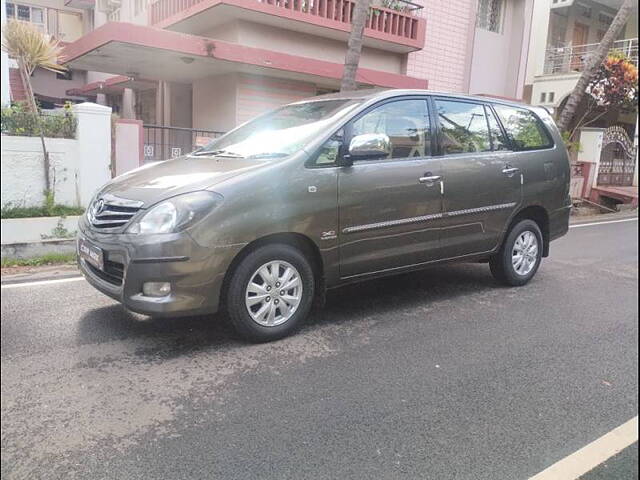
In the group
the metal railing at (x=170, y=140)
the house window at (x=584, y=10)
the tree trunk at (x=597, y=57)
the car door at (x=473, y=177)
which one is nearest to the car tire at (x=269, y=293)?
the car door at (x=473, y=177)

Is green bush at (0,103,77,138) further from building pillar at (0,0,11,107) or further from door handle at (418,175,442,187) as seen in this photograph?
Result: door handle at (418,175,442,187)

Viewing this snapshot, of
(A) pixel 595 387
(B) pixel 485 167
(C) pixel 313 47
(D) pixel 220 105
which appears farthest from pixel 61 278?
(C) pixel 313 47

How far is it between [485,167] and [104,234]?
3.28 metres

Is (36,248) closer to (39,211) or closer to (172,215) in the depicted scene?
(39,211)

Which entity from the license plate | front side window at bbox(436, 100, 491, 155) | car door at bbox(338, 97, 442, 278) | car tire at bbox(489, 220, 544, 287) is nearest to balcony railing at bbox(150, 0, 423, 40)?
front side window at bbox(436, 100, 491, 155)

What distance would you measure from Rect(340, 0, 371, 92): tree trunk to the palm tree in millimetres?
4397

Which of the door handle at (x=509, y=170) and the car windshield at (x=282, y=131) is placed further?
the door handle at (x=509, y=170)

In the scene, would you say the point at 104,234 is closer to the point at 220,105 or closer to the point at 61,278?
the point at 61,278

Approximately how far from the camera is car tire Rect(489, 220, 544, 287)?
17.7 feet

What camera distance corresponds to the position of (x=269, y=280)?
3740 millimetres

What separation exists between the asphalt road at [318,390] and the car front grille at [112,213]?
69cm

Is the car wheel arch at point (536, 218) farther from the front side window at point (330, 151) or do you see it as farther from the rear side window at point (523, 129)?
the front side window at point (330, 151)

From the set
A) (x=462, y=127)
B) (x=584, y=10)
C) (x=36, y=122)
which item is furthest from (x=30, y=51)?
(x=584, y=10)

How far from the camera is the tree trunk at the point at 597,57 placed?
10.1m
